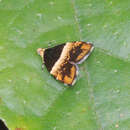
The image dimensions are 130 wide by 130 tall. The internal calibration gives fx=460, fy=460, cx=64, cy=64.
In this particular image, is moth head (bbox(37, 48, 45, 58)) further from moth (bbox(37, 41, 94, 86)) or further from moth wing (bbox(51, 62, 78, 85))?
moth wing (bbox(51, 62, 78, 85))

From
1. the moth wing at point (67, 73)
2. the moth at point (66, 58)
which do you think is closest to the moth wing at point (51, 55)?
the moth at point (66, 58)

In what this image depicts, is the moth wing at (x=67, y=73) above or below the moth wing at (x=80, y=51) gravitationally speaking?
below

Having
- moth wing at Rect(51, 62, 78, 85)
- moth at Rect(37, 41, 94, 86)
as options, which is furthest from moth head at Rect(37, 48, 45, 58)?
moth wing at Rect(51, 62, 78, 85)

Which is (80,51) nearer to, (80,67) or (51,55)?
(80,67)

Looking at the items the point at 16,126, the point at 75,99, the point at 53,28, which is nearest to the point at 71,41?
the point at 53,28

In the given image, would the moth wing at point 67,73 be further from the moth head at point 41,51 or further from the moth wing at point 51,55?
the moth head at point 41,51

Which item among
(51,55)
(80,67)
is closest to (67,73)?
(80,67)
